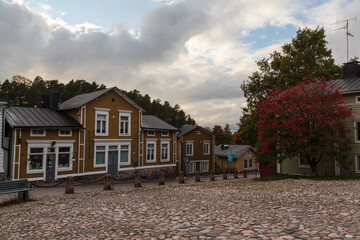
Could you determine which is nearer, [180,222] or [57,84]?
[180,222]

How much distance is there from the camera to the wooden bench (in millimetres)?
11992

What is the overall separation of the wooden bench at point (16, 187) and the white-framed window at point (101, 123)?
1184 cm

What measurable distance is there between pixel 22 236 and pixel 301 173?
76.6 feet

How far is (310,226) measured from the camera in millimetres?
6773

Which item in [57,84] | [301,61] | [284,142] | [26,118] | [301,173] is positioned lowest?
[301,173]

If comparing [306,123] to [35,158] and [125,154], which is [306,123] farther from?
[35,158]

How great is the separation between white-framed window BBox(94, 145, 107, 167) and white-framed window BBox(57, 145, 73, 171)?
2333mm

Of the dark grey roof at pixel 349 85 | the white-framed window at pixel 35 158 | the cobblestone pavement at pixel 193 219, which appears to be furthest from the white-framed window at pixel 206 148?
the cobblestone pavement at pixel 193 219

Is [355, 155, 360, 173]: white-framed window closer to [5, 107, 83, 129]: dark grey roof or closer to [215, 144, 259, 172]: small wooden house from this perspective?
[215, 144, 259, 172]: small wooden house

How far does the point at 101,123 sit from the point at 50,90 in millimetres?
42665

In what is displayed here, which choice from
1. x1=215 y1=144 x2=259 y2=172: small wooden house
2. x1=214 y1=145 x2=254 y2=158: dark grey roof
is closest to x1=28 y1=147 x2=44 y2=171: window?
x1=215 y1=144 x2=259 y2=172: small wooden house

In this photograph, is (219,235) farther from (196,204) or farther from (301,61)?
(301,61)

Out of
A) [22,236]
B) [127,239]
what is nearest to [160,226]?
[127,239]

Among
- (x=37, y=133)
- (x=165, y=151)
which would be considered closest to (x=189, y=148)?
(x=165, y=151)
